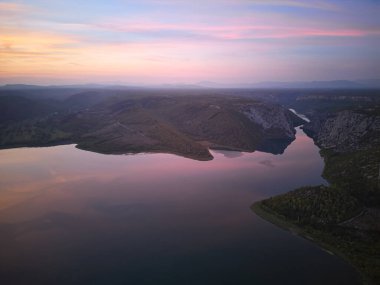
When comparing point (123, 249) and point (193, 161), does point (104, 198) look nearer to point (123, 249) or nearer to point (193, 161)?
point (123, 249)

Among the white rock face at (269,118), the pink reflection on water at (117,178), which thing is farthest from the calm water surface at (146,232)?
the white rock face at (269,118)

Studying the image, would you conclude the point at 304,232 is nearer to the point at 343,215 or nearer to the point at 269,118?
the point at 343,215

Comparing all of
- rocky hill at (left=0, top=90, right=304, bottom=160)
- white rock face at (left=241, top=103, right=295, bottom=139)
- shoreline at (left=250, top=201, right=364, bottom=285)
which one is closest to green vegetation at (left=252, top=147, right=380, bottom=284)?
shoreline at (left=250, top=201, right=364, bottom=285)

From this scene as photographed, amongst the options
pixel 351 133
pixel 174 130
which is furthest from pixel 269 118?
pixel 351 133

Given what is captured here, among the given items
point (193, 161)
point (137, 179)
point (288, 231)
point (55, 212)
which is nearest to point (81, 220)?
point (55, 212)

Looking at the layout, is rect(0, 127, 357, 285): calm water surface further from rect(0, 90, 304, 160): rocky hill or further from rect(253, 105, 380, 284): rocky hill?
rect(0, 90, 304, 160): rocky hill
